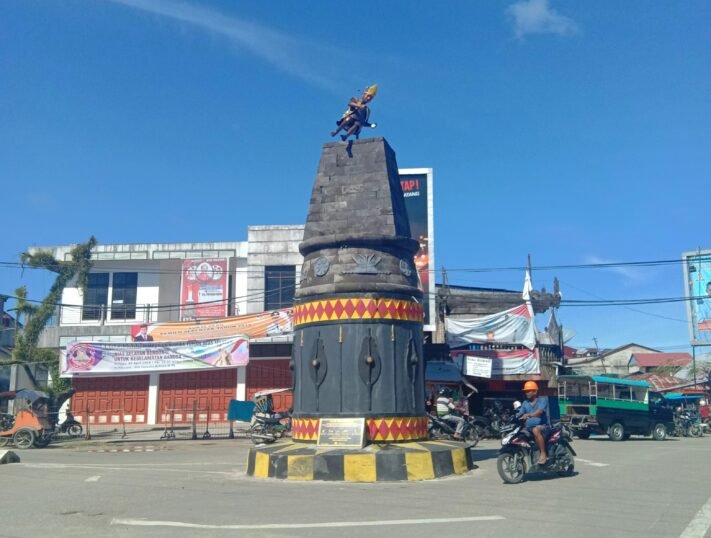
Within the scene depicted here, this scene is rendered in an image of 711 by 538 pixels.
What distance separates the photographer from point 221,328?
26016mm

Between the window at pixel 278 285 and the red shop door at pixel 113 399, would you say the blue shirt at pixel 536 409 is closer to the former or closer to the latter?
the window at pixel 278 285

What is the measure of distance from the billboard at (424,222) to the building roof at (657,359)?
3317cm

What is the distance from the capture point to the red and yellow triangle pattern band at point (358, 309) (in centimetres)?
1217

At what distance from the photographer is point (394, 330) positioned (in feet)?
40.1

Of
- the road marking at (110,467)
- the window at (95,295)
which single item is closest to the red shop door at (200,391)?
the window at (95,295)

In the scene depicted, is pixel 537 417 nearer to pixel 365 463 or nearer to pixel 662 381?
pixel 365 463

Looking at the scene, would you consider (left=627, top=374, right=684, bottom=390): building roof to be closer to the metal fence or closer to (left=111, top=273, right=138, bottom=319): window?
the metal fence

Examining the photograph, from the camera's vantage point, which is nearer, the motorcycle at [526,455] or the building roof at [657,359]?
the motorcycle at [526,455]

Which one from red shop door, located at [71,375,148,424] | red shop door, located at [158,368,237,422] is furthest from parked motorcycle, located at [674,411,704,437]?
red shop door, located at [71,375,148,424]

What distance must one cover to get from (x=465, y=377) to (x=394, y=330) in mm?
14131

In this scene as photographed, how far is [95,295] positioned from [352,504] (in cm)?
2603

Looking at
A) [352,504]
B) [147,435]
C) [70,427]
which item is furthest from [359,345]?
[70,427]

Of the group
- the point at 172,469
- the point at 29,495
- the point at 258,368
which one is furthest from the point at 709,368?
the point at 29,495

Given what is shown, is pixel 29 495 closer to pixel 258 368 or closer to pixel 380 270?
pixel 380 270
